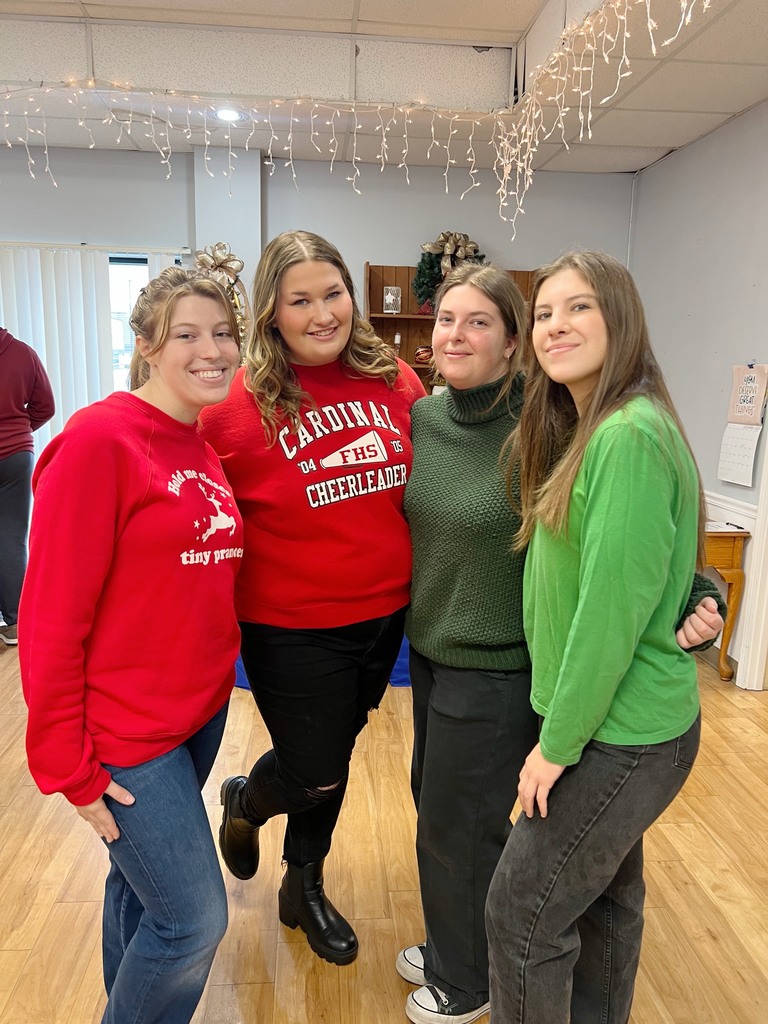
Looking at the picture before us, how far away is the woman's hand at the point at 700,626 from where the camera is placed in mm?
1140

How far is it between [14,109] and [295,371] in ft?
10.6

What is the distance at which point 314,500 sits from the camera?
149 cm

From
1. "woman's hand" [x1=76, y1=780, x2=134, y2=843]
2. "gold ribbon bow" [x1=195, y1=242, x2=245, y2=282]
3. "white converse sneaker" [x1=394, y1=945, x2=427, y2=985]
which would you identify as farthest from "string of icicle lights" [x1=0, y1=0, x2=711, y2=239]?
"white converse sneaker" [x1=394, y1=945, x2=427, y2=985]

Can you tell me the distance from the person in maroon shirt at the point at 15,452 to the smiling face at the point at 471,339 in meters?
2.78

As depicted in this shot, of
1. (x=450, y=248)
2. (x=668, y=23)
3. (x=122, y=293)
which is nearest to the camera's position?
(x=668, y=23)

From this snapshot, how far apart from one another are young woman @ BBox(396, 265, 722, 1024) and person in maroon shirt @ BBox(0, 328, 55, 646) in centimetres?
275

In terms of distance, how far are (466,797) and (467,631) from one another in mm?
326

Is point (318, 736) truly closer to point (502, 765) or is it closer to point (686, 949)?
point (502, 765)

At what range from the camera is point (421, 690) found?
159 cm

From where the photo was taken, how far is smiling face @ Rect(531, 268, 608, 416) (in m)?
1.13

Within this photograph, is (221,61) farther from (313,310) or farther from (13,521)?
(313,310)

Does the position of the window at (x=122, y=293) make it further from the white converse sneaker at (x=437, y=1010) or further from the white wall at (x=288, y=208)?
the white converse sneaker at (x=437, y=1010)

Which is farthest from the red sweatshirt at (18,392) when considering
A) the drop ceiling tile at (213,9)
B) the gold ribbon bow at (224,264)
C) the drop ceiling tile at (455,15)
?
the drop ceiling tile at (455,15)

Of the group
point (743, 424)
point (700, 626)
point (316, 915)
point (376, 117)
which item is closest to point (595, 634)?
point (700, 626)
